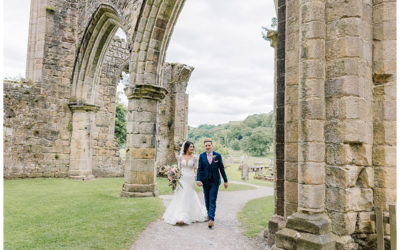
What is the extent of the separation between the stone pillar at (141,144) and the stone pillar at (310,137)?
4908 millimetres

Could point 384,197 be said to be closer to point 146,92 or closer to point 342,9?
point 342,9

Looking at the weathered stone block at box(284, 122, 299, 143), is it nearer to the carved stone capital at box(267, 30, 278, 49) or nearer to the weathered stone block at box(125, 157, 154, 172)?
the carved stone capital at box(267, 30, 278, 49)

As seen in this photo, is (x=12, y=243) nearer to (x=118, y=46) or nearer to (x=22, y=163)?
(x=22, y=163)

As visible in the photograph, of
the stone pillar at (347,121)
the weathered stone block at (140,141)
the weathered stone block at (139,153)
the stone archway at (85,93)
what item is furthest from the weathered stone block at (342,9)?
the stone archway at (85,93)

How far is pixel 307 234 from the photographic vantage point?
3.08 m

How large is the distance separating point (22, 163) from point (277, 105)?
10472 millimetres

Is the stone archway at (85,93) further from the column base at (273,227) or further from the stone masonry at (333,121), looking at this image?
the column base at (273,227)

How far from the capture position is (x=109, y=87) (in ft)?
45.8

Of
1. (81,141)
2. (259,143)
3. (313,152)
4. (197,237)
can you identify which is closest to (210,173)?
(197,237)

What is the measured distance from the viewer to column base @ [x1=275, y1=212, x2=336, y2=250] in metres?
2.99

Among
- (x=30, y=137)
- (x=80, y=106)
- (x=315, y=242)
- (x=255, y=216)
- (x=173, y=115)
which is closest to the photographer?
(x=315, y=242)

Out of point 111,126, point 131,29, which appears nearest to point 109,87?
point 111,126

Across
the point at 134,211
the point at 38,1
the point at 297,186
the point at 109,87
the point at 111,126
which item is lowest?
the point at 134,211

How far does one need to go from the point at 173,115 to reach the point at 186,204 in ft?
27.9
